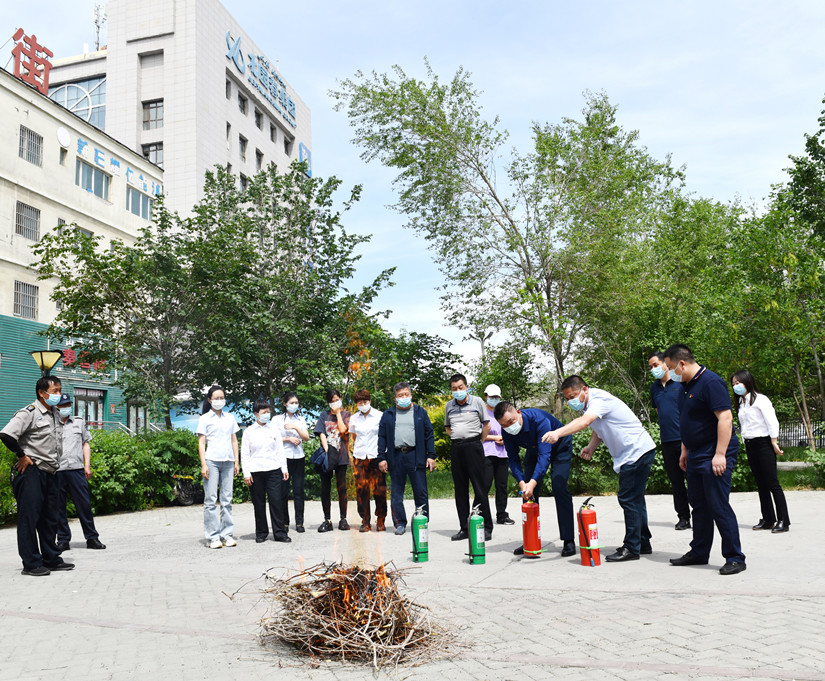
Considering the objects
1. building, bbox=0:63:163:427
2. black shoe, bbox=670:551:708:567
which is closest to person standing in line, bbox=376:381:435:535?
black shoe, bbox=670:551:708:567

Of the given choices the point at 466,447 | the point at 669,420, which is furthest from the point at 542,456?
the point at 669,420

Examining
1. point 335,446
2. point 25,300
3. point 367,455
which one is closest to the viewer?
point 367,455

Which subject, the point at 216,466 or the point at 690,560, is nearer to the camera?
the point at 690,560

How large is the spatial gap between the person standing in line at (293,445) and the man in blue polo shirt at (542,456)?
3.52 m

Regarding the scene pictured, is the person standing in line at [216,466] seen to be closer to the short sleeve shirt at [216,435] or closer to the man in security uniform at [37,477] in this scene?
the short sleeve shirt at [216,435]

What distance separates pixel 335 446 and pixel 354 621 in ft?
19.7

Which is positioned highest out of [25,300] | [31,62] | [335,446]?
[31,62]

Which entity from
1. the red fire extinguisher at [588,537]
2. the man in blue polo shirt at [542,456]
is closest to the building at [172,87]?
the man in blue polo shirt at [542,456]

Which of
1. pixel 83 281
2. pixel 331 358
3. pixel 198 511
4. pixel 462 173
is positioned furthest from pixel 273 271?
pixel 198 511

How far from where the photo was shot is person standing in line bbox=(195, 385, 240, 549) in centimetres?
948

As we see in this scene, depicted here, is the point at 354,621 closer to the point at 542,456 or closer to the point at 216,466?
the point at 542,456

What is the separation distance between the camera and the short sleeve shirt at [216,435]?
957 cm

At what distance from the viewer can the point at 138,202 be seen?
40031 mm

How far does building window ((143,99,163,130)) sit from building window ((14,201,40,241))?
60.9ft
